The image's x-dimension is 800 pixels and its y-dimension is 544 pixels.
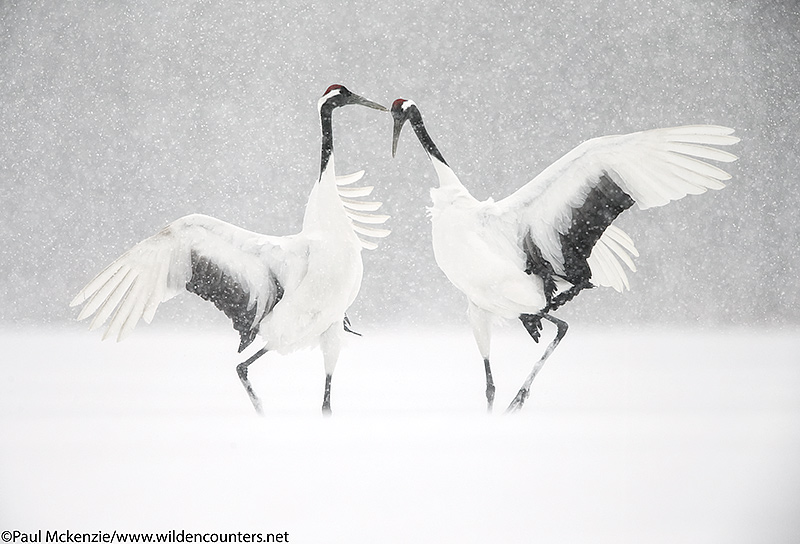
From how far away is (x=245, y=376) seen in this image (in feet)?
5.58

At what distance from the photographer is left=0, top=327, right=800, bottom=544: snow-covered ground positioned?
62.1 inches

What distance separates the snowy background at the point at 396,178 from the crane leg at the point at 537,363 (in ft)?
0.29

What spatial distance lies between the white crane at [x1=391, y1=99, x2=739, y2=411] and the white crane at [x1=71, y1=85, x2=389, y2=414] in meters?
0.22

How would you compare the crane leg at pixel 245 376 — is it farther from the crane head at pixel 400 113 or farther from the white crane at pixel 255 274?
the crane head at pixel 400 113

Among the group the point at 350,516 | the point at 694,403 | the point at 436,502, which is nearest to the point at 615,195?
the point at 694,403

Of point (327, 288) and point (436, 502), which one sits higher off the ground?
point (327, 288)

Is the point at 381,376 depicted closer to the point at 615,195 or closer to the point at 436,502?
the point at 436,502

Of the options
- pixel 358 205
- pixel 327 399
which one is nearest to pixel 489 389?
pixel 327 399

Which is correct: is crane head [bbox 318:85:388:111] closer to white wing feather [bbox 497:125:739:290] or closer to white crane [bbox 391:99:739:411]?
white crane [bbox 391:99:739:411]

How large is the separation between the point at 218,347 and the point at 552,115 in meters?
1.11

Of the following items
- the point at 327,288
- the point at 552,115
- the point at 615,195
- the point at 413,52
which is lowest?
the point at 327,288

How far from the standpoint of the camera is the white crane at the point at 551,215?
1577 mm

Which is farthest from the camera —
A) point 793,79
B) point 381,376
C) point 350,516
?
point 793,79

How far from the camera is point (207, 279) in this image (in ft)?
5.33
